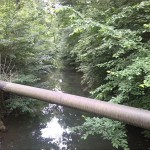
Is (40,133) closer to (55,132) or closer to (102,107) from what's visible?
(55,132)

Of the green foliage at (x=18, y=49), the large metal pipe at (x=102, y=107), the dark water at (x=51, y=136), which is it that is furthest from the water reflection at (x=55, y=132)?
the large metal pipe at (x=102, y=107)

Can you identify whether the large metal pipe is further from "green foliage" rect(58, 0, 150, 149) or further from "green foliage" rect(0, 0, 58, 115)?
"green foliage" rect(0, 0, 58, 115)

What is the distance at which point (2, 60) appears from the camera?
21.1 ft

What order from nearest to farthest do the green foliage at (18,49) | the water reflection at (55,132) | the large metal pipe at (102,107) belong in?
the large metal pipe at (102,107)
the water reflection at (55,132)
the green foliage at (18,49)

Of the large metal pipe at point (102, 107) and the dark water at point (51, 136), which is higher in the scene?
the large metal pipe at point (102, 107)

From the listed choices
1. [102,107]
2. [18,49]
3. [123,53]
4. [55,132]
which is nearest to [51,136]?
[55,132]

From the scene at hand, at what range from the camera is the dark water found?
17.1 ft

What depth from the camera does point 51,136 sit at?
5848 mm

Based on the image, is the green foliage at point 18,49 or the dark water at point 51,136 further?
the green foliage at point 18,49

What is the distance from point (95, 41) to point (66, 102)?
231 cm

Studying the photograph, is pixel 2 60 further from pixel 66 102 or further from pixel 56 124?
pixel 66 102

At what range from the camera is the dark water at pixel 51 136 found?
520cm

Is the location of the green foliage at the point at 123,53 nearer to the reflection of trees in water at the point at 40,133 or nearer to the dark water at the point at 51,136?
the dark water at the point at 51,136

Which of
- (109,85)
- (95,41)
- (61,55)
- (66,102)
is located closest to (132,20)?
(95,41)
